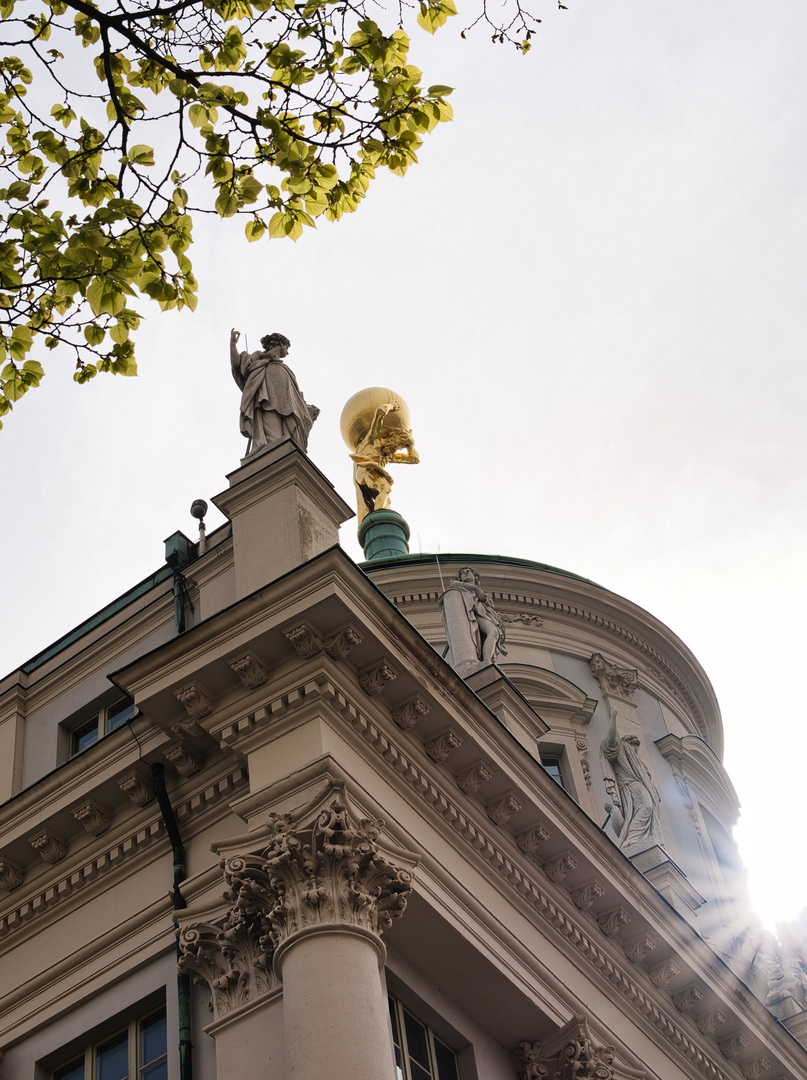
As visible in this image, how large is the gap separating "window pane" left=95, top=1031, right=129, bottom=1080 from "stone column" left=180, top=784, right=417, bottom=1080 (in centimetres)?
142

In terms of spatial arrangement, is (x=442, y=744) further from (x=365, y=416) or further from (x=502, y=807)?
(x=365, y=416)

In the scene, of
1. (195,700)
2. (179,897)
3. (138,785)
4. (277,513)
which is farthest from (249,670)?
(277,513)

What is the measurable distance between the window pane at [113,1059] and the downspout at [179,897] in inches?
39.2

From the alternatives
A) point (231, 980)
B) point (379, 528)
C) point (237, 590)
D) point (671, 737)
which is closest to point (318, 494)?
point (237, 590)

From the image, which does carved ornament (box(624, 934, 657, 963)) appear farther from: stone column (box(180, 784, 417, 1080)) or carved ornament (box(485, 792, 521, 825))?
stone column (box(180, 784, 417, 1080))

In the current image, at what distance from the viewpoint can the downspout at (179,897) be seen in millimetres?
13370

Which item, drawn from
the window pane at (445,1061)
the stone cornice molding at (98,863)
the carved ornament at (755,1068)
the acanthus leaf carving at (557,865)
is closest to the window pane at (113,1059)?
the stone cornice molding at (98,863)

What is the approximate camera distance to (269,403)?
18281mm

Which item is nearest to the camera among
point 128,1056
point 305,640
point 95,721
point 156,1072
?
point 156,1072

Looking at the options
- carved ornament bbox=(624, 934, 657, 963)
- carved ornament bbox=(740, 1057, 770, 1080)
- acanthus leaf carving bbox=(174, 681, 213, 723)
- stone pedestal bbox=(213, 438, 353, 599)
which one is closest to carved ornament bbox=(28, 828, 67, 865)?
acanthus leaf carving bbox=(174, 681, 213, 723)

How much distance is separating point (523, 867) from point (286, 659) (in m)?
4.06

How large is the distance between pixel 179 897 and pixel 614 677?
19.1m

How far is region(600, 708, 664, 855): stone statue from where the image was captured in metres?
24.8

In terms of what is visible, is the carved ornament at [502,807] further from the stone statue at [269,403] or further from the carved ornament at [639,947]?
the stone statue at [269,403]
